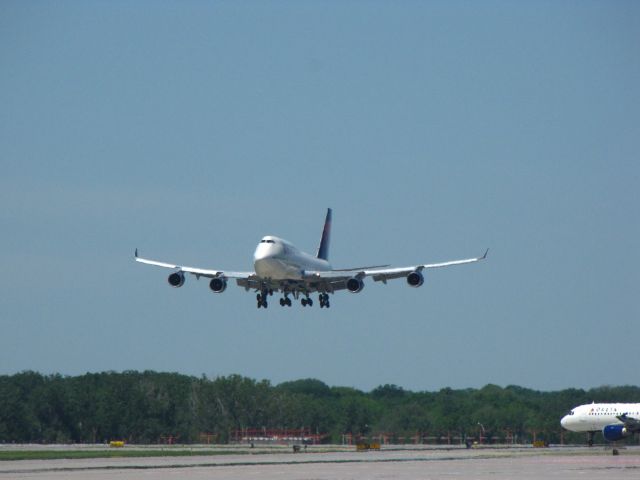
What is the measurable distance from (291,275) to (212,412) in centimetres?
6524

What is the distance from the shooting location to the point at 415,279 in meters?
99.6

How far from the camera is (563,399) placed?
15900 cm

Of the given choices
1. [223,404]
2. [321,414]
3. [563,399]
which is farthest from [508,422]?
[223,404]

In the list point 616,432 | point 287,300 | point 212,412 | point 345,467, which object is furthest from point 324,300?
point 212,412

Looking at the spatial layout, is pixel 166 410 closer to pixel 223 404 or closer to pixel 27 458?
pixel 223 404

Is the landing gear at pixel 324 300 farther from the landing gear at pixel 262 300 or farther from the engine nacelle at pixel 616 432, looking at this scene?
the engine nacelle at pixel 616 432

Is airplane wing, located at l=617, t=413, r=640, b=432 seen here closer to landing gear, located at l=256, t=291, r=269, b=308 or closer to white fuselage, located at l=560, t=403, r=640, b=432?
white fuselage, located at l=560, t=403, r=640, b=432

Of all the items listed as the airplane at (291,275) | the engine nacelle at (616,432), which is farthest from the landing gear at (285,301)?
the engine nacelle at (616,432)

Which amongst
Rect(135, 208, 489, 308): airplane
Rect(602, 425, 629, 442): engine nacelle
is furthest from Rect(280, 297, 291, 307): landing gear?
Rect(602, 425, 629, 442): engine nacelle

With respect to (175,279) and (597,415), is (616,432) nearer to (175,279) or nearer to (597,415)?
(597,415)

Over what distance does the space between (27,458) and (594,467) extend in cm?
3974

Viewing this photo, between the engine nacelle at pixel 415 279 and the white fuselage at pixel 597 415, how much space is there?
79.2ft

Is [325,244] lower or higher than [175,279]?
higher

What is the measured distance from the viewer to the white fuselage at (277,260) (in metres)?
95.4
